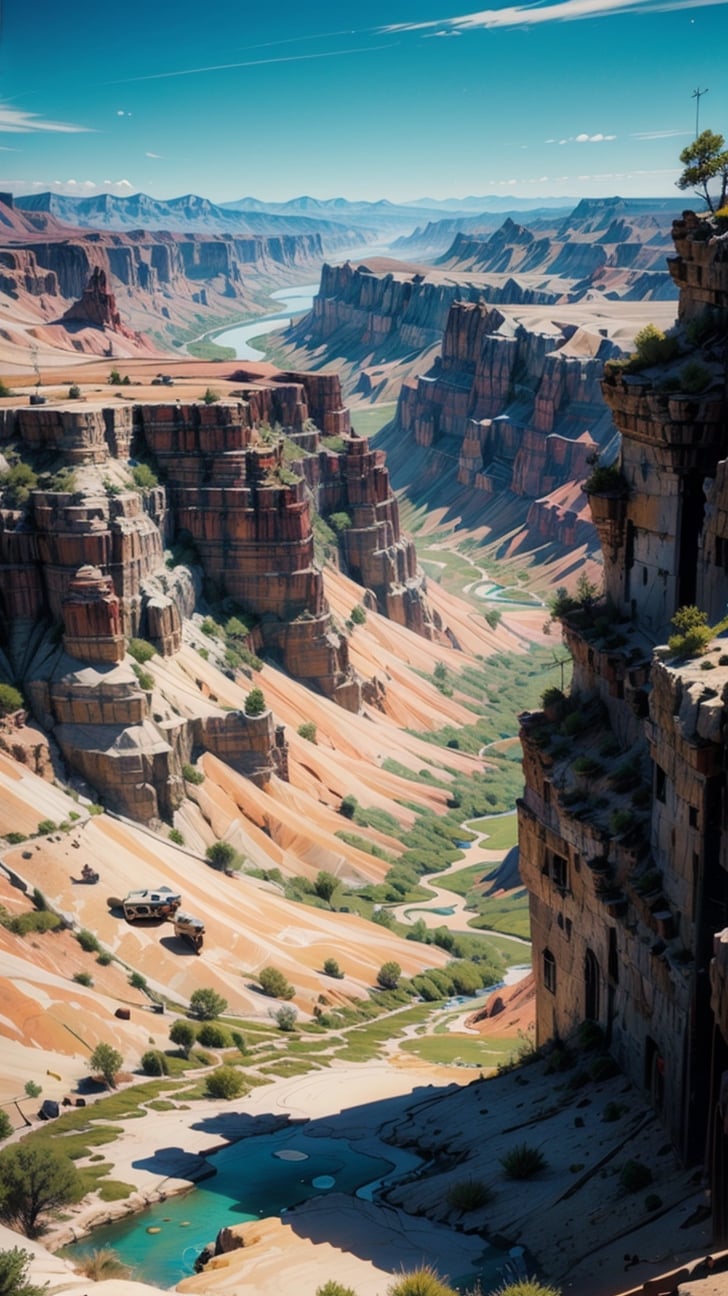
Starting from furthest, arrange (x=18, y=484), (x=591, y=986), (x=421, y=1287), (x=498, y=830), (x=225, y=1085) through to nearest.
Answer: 1. (x=498, y=830)
2. (x=18, y=484)
3. (x=225, y=1085)
4. (x=591, y=986)
5. (x=421, y=1287)

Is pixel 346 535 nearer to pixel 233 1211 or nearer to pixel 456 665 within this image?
pixel 456 665

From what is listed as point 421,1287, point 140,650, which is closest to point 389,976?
point 140,650

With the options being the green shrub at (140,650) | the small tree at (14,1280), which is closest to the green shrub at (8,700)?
the green shrub at (140,650)

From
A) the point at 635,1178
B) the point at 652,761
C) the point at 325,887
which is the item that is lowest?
the point at 325,887

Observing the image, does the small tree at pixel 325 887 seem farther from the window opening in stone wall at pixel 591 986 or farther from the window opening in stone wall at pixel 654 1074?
the window opening in stone wall at pixel 654 1074

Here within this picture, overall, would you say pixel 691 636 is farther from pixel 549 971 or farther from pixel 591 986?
pixel 549 971

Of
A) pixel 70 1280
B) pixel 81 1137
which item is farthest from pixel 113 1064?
pixel 70 1280

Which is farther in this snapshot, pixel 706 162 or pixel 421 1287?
pixel 706 162
